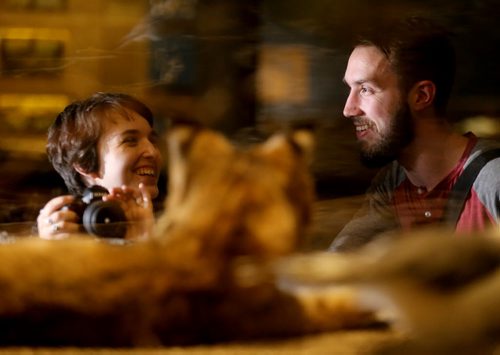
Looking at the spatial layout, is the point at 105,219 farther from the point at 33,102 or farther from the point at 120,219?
the point at 33,102

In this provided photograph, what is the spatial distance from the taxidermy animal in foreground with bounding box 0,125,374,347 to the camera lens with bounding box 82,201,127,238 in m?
0.19

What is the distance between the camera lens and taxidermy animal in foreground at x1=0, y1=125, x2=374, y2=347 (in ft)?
4.99

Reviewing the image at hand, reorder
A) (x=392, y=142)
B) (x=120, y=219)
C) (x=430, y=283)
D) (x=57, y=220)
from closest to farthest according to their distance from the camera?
1. (x=430, y=283)
2. (x=120, y=219)
3. (x=57, y=220)
4. (x=392, y=142)

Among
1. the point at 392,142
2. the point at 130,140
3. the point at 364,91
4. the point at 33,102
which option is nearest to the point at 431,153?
the point at 392,142

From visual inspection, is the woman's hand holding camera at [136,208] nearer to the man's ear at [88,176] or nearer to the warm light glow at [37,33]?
the man's ear at [88,176]

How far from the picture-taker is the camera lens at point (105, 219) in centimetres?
178

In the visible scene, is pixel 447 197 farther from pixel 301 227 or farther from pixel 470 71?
pixel 301 227

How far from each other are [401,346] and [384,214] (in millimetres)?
689

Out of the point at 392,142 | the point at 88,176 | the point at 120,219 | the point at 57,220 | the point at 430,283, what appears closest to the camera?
the point at 430,283

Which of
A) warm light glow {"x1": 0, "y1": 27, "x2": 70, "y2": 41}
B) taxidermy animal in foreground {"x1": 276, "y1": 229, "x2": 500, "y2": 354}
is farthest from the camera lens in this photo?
warm light glow {"x1": 0, "y1": 27, "x2": 70, "y2": 41}

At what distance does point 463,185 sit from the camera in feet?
7.04

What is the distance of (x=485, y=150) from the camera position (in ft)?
7.19

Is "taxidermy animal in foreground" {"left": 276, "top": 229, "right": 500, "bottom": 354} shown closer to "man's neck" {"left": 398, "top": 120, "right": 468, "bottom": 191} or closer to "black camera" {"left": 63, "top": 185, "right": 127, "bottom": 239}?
"black camera" {"left": 63, "top": 185, "right": 127, "bottom": 239}

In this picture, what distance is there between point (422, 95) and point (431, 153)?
0.46 feet
